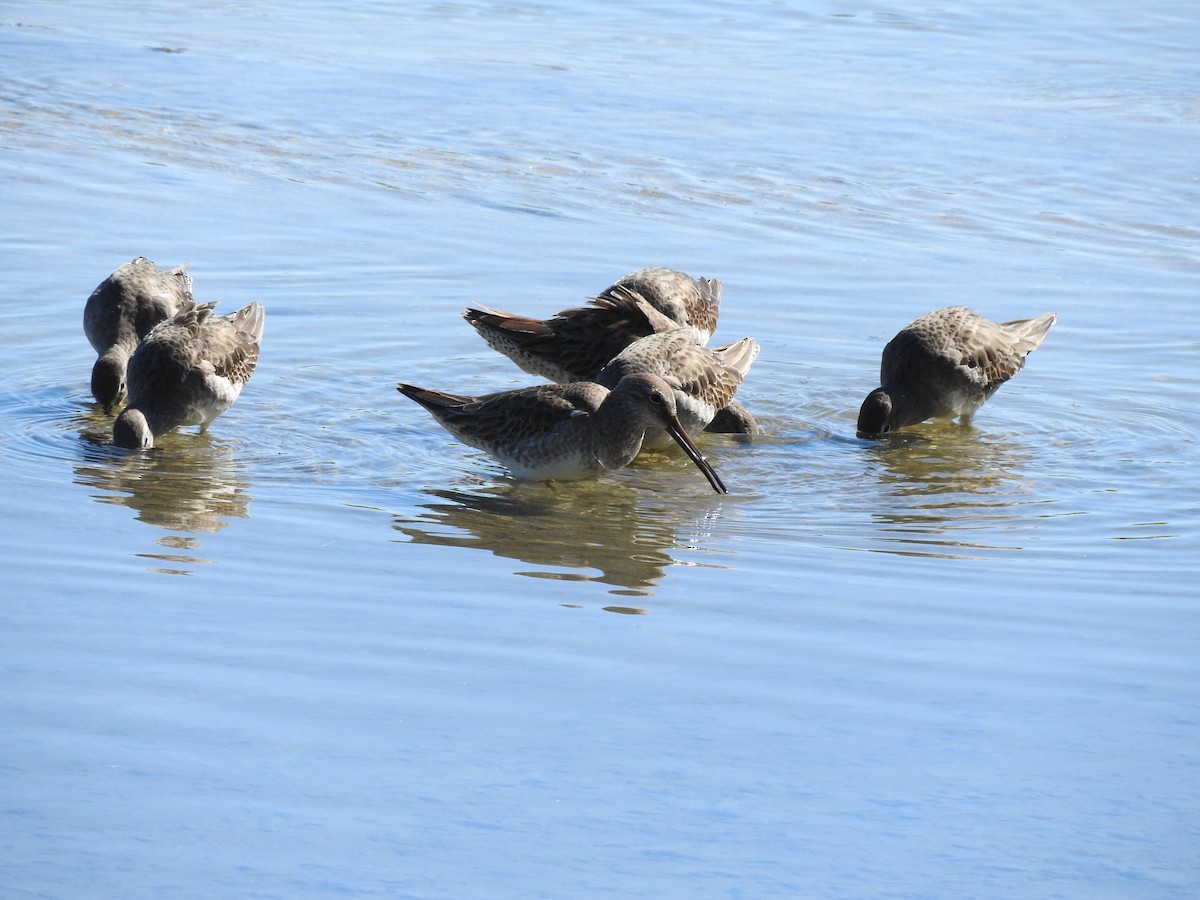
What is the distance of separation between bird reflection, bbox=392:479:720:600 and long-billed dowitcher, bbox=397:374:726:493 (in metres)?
0.16

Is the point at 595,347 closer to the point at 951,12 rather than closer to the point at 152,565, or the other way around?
the point at 152,565

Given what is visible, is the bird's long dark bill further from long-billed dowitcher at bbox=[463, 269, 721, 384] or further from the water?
long-billed dowitcher at bbox=[463, 269, 721, 384]

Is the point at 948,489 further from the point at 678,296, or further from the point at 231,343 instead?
the point at 231,343

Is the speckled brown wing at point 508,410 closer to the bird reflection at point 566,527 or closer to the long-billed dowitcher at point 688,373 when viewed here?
the bird reflection at point 566,527

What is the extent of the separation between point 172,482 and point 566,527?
1.78 metres

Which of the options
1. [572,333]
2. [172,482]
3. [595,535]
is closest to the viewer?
[595,535]

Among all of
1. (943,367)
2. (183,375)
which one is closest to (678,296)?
(943,367)

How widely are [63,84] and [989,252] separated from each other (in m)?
9.42

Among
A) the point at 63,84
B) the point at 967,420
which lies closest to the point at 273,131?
the point at 63,84

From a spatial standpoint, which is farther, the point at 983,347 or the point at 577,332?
the point at 577,332

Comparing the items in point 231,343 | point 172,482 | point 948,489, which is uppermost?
point 231,343

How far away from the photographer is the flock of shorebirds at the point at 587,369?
7.73 meters

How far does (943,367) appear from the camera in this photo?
8797mm

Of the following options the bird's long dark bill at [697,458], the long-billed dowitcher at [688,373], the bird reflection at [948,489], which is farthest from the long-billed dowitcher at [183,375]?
the bird reflection at [948,489]
